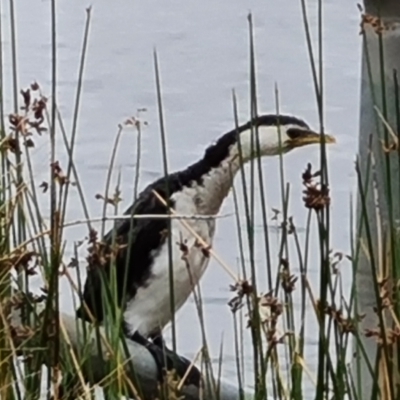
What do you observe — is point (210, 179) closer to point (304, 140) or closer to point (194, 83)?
point (304, 140)

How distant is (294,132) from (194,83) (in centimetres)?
217

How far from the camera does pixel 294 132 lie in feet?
6.27

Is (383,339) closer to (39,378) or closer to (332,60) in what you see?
(39,378)

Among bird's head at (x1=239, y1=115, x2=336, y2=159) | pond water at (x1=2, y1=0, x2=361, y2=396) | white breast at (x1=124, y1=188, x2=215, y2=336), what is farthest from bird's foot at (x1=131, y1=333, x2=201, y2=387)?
pond water at (x1=2, y1=0, x2=361, y2=396)

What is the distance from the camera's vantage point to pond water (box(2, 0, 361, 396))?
279 cm

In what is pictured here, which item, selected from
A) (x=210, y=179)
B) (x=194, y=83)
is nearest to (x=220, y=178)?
(x=210, y=179)

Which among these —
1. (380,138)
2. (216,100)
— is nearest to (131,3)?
(216,100)

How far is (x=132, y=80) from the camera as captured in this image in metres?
4.01

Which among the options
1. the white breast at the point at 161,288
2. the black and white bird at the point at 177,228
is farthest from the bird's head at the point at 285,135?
the white breast at the point at 161,288

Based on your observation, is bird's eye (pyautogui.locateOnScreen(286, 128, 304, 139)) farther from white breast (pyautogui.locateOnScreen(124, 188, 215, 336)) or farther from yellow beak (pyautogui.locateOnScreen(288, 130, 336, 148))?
white breast (pyautogui.locateOnScreen(124, 188, 215, 336))

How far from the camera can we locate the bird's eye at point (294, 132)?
191 cm

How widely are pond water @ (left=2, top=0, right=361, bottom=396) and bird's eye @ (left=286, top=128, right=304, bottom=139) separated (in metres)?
0.33

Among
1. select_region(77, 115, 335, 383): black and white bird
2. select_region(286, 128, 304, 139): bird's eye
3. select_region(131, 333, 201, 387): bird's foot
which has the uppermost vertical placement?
select_region(286, 128, 304, 139): bird's eye

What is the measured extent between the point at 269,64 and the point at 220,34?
0.51 metres
